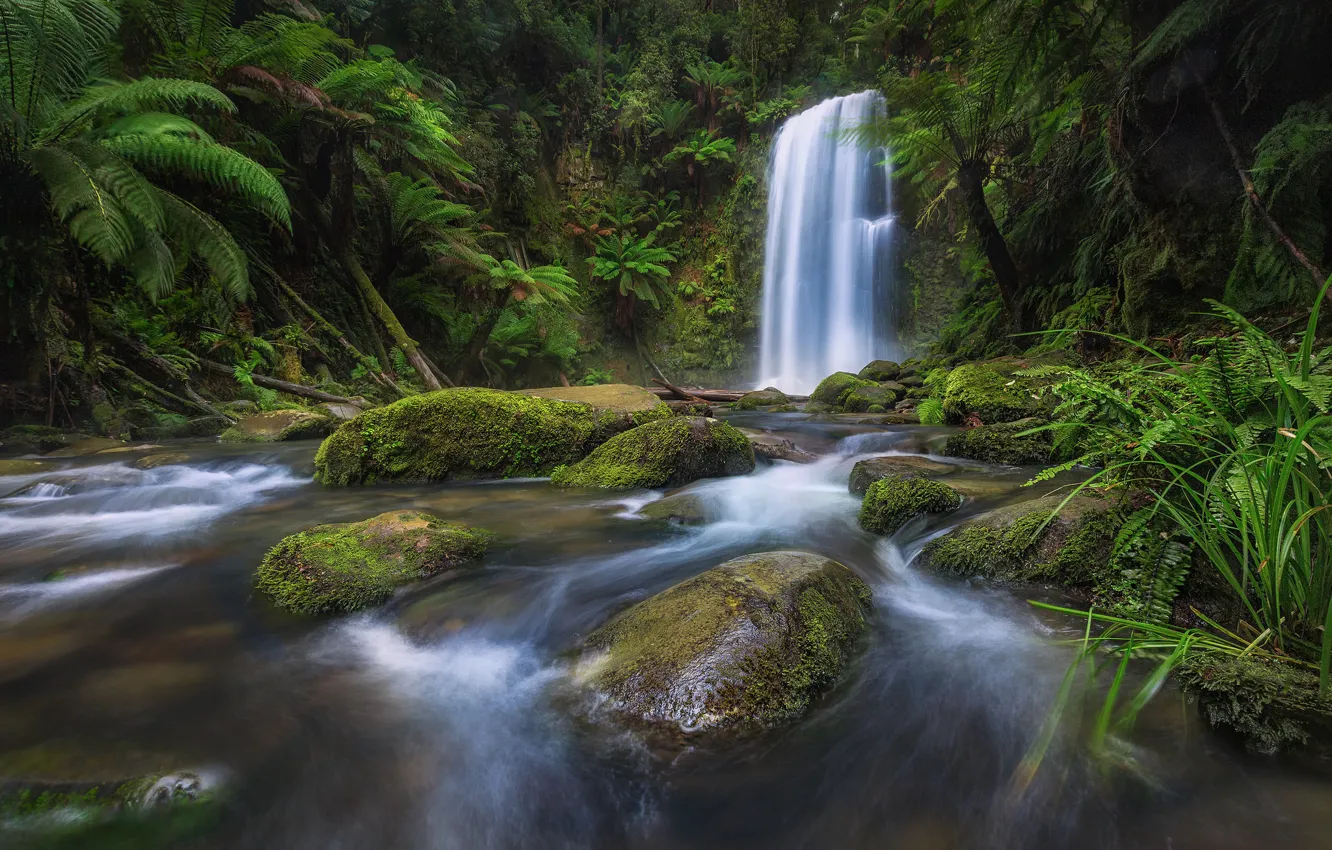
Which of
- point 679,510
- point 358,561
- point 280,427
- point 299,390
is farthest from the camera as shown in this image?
point 299,390

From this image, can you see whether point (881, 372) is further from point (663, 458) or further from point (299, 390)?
point (299, 390)

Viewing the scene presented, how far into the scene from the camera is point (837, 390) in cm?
1009

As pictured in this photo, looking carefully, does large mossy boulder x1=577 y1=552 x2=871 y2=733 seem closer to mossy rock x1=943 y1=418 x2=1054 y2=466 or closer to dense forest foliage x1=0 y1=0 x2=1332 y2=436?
mossy rock x1=943 y1=418 x2=1054 y2=466

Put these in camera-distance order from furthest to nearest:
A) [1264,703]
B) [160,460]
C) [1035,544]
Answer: [160,460]
[1035,544]
[1264,703]

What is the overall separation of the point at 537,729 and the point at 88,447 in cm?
646

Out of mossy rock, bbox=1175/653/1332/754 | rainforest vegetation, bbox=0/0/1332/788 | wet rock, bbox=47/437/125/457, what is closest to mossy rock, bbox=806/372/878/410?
rainforest vegetation, bbox=0/0/1332/788

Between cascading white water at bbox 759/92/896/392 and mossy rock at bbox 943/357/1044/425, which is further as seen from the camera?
cascading white water at bbox 759/92/896/392

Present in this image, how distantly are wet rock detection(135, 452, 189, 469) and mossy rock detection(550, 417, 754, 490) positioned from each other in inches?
133

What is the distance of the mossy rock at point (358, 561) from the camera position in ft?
8.18

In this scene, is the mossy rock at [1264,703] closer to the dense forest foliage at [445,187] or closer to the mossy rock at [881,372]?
the dense forest foliage at [445,187]

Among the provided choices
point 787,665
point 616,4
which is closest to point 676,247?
point 616,4

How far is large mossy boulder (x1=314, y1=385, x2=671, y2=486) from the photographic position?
188 inches

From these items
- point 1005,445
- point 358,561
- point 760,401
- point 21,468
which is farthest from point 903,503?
point 760,401

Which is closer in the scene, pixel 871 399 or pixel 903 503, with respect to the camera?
pixel 903 503
